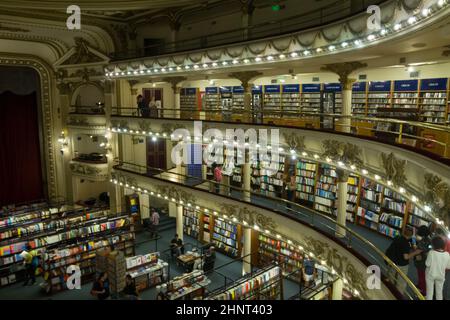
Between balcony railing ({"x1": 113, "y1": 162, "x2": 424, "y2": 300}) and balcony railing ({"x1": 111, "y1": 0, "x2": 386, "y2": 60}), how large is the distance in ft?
15.4

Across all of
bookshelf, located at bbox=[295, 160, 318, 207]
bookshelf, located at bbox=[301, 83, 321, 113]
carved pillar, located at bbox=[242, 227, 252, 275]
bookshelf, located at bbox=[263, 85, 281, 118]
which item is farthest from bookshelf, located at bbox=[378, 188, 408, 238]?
bookshelf, located at bbox=[263, 85, 281, 118]

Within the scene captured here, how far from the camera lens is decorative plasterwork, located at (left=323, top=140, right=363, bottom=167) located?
8070mm

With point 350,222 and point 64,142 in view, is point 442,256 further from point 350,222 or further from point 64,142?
point 64,142

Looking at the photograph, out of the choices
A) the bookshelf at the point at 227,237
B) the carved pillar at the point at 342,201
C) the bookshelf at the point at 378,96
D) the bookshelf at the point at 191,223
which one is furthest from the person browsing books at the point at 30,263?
the bookshelf at the point at 378,96

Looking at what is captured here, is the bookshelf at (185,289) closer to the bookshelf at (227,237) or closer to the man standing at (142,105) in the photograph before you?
the bookshelf at (227,237)

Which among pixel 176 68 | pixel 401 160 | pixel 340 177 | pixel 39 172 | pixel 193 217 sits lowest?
pixel 193 217

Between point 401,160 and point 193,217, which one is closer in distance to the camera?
point 401,160

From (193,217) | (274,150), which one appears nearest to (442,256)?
(274,150)

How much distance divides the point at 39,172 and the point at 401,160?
16.7 m

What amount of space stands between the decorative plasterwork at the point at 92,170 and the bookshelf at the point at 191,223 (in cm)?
412

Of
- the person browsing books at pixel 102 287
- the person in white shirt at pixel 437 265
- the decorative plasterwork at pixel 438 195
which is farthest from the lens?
the person browsing books at pixel 102 287

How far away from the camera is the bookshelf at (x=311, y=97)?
44.7 feet

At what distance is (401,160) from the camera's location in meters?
6.39

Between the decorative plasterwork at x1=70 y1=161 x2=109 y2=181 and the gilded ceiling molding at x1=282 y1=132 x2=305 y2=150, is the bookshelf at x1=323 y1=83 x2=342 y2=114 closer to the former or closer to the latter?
the gilded ceiling molding at x1=282 y1=132 x2=305 y2=150
